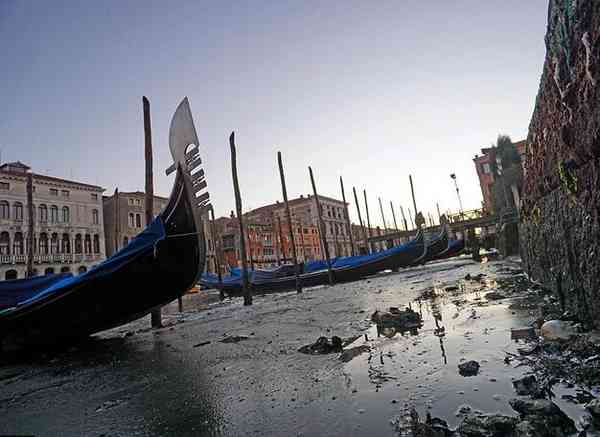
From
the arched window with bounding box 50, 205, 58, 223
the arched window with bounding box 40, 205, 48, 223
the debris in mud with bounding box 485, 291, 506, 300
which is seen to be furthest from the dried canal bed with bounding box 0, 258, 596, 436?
the arched window with bounding box 50, 205, 58, 223

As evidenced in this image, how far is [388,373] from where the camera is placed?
8.17 feet

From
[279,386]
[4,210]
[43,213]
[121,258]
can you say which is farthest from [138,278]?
[43,213]

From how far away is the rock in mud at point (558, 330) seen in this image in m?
2.62

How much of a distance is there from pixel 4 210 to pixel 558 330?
1493 inches

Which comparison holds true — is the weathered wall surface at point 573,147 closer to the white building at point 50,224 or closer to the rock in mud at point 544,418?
the rock in mud at point 544,418

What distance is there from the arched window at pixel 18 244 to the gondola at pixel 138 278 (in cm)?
3102

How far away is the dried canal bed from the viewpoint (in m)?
1.90

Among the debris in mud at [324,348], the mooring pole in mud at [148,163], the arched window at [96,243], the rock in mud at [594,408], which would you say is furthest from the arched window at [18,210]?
the rock in mud at [594,408]

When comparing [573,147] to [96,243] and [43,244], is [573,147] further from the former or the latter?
[96,243]

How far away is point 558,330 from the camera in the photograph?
271cm

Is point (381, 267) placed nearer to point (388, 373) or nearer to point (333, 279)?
point (333, 279)

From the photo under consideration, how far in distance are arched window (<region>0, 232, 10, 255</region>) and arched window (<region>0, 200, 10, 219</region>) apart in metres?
1.48

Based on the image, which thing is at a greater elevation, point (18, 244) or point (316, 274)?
point (18, 244)

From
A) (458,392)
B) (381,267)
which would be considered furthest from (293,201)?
(458,392)
